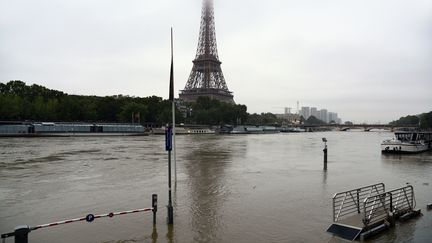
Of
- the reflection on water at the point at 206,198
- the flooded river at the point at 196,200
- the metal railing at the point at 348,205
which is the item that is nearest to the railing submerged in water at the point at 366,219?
the metal railing at the point at 348,205

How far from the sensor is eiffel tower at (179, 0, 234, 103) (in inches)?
7131

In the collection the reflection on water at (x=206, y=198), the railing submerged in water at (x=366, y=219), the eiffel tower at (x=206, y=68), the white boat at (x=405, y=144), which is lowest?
the reflection on water at (x=206, y=198)

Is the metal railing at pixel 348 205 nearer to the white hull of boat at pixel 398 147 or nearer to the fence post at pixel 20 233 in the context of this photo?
the fence post at pixel 20 233

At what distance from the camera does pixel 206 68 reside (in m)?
180

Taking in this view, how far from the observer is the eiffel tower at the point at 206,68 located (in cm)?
18112

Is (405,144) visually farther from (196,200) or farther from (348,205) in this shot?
(196,200)

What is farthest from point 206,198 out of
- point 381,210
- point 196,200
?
point 381,210

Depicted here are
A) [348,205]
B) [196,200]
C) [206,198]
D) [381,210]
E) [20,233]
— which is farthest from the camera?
[206,198]

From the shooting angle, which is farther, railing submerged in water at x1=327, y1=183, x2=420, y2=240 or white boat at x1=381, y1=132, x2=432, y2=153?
white boat at x1=381, y1=132, x2=432, y2=153

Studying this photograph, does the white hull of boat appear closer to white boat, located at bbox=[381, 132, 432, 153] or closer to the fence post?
white boat, located at bbox=[381, 132, 432, 153]

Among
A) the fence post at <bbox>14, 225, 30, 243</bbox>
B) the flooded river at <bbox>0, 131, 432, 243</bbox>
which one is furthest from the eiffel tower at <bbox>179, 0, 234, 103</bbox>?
the fence post at <bbox>14, 225, 30, 243</bbox>

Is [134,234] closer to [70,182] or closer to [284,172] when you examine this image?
[70,182]

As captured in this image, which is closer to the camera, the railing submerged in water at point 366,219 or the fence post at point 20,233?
the fence post at point 20,233

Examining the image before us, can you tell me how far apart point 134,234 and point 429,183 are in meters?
21.0
